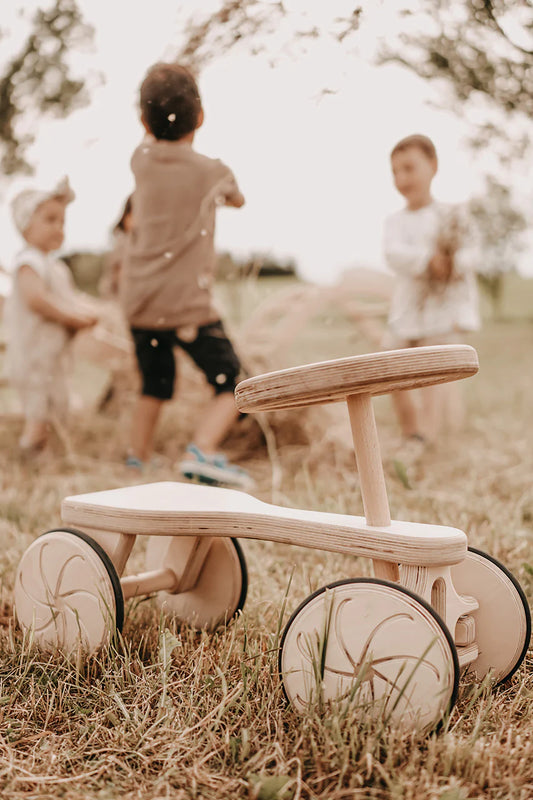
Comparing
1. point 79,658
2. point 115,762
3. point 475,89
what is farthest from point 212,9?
point 115,762

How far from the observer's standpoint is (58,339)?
117 inches

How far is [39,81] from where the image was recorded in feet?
7.98

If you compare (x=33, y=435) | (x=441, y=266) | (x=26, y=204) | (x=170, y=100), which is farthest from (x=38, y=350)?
(x=170, y=100)

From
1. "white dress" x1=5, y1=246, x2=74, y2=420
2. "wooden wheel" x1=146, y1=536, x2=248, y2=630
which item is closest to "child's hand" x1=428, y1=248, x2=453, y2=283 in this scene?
"white dress" x1=5, y1=246, x2=74, y2=420

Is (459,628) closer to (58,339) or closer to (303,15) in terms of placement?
(303,15)

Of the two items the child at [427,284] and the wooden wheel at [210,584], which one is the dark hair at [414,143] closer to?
the child at [427,284]

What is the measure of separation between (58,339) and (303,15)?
1.86 m

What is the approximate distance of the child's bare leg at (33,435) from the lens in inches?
117

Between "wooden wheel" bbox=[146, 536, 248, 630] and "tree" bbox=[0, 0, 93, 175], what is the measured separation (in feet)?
3.71

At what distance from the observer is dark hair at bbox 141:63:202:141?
55.6 inches

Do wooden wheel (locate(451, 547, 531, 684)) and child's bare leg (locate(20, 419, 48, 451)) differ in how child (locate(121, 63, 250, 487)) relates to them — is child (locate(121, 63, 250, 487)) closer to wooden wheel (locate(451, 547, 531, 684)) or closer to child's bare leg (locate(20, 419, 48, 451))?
child's bare leg (locate(20, 419, 48, 451))

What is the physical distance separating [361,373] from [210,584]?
0.69 m

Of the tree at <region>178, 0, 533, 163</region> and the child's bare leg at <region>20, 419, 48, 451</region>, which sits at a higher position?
the tree at <region>178, 0, 533, 163</region>

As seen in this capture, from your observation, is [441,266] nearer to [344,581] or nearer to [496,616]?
[496,616]
